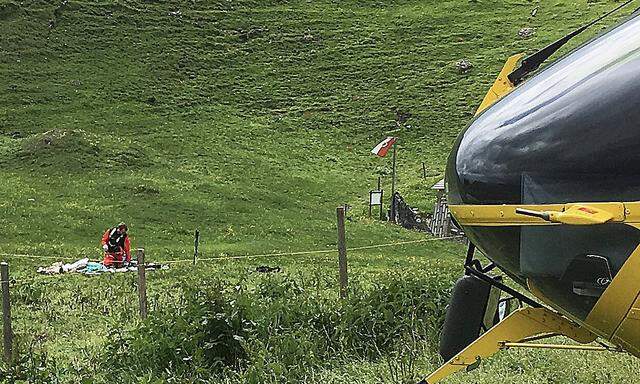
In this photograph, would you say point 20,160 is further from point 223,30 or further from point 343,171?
point 223,30

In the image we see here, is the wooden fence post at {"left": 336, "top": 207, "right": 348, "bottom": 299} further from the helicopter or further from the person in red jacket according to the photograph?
the person in red jacket

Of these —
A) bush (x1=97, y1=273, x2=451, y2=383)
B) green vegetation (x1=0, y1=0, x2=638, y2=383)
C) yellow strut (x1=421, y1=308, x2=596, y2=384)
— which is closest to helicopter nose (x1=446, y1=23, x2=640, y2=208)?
yellow strut (x1=421, y1=308, x2=596, y2=384)

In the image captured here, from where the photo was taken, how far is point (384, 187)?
42.5m

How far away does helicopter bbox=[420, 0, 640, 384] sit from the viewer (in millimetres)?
3117

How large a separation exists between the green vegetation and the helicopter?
9.54 feet

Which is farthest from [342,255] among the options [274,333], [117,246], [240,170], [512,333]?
[240,170]

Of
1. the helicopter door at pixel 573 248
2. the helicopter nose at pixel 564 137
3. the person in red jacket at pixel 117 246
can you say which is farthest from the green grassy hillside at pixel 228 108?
the helicopter door at pixel 573 248

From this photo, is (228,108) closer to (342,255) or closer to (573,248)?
(342,255)

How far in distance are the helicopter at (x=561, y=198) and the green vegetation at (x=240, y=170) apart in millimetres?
2906

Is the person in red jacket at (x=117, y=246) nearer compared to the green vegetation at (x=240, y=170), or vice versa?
the green vegetation at (x=240, y=170)

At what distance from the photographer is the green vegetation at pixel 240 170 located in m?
8.13

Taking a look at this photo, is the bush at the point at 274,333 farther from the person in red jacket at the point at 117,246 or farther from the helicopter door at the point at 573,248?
the person in red jacket at the point at 117,246

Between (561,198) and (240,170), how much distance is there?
4124cm

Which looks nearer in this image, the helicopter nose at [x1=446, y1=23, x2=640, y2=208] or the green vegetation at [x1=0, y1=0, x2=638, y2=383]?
the helicopter nose at [x1=446, y1=23, x2=640, y2=208]
